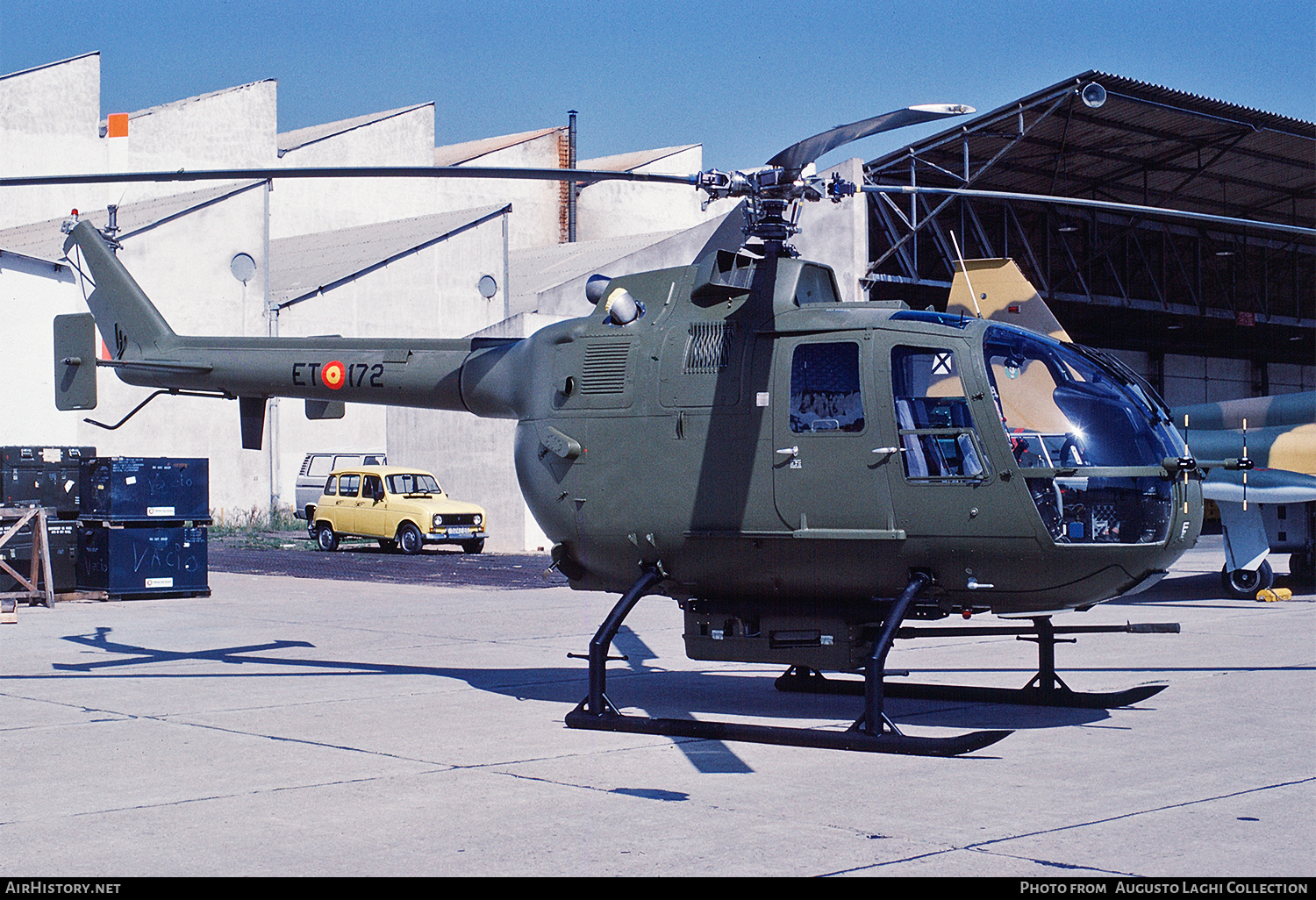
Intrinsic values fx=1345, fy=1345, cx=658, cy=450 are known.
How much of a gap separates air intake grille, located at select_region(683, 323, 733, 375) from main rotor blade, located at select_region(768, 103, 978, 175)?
1240 mm

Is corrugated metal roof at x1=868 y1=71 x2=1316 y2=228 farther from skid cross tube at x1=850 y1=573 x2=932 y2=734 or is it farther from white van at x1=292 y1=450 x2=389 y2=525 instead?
skid cross tube at x1=850 y1=573 x2=932 y2=734

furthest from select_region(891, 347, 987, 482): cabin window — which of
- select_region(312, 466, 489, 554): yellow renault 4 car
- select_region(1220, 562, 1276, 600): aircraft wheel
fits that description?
select_region(312, 466, 489, 554): yellow renault 4 car

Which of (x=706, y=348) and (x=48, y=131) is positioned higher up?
(x=48, y=131)

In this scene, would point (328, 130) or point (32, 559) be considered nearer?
point (32, 559)

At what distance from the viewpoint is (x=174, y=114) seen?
146 feet

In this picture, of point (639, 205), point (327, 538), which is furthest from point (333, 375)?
point (639, 205)

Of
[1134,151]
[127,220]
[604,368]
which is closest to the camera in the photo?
[604,368]

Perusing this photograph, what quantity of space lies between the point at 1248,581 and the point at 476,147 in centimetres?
4800

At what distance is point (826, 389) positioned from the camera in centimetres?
823

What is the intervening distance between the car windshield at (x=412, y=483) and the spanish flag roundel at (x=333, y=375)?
1864cm

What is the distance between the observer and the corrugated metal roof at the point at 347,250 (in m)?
39.7

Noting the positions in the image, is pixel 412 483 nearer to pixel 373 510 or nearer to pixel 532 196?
pixel 373 510

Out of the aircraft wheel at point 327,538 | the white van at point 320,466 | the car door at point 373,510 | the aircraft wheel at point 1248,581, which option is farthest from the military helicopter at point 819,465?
the white van at point 320,466

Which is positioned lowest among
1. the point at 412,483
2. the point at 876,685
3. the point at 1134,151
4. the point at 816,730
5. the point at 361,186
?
the point at 816,730
